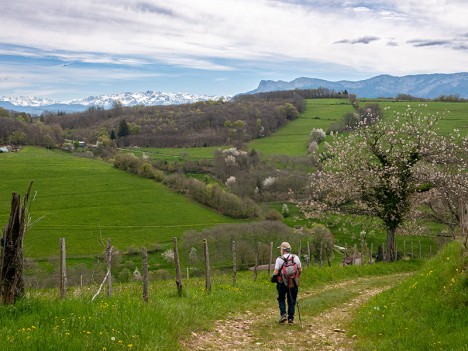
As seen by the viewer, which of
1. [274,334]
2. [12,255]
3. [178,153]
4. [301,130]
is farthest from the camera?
[301,130]

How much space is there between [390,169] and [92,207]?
7852cm

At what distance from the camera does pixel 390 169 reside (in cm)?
2734

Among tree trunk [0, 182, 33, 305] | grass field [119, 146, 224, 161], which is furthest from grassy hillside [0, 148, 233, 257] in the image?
tree trunk [0, 182, 33, 305]

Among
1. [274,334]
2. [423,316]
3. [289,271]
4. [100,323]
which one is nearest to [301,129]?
[289,271]

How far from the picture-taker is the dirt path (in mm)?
11070

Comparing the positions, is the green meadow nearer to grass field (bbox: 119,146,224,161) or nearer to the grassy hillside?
grass field (bbox: 119,146,224,161)

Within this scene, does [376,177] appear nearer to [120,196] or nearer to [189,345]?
[189,345]

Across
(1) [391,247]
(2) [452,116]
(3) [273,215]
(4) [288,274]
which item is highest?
(2) [452,116]

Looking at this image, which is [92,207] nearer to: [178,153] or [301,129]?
[178,153]

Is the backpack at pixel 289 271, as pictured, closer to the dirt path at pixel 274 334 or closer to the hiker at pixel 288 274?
the hiker at pixel 288 274

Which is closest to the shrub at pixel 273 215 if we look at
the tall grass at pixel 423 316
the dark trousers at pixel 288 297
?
the tall grass at pixel 423 316

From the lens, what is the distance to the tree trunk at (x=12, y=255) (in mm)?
9602

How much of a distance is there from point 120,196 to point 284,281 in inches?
3635

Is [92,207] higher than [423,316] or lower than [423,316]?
lower
